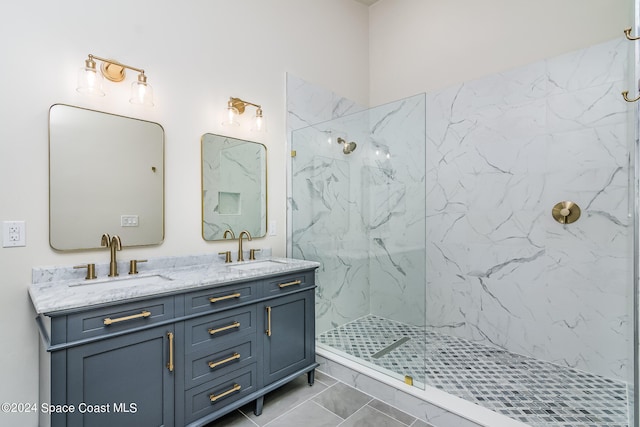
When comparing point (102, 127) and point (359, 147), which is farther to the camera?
point (359, 147)

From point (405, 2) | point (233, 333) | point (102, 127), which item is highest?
point (405, 2)

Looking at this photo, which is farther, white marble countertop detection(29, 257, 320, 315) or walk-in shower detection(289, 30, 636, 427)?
walk-in shower detection(289, 30, 636, 427)

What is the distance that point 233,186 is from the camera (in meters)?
2.39

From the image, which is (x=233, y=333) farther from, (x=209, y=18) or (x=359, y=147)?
(x=209, y=18)

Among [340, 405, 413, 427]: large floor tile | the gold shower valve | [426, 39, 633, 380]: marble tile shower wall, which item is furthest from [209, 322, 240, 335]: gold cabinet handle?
the gold shower valve

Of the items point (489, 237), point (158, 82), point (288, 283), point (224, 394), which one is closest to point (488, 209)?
point (489, 237)

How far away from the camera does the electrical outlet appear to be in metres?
1.51

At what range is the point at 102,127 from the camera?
1.79 m

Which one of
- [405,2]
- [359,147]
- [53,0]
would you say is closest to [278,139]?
[359,147]

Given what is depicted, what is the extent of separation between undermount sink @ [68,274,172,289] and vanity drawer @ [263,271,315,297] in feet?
1.83

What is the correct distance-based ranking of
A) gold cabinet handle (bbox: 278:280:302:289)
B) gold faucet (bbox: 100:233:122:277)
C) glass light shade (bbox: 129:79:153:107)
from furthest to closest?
gold cabinet handle (bbox: 278:280:302:289) → glass light shade (bbox: 129:79:153:107) → gold faucet (bbox: 100:233:122:277)

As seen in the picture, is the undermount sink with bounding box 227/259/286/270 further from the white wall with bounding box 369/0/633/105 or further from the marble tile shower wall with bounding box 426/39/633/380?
the white wall with bounding box 369/0/633/105

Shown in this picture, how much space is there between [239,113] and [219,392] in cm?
183

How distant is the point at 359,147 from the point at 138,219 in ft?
5.56
